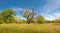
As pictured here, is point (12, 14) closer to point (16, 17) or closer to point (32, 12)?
point (16, 17)

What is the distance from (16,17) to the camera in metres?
63.2

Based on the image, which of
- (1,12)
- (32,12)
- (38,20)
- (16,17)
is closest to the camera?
(32,12)

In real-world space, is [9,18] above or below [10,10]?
below

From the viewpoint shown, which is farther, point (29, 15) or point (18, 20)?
point (18, 20)

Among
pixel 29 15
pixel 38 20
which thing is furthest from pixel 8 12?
pixel 38 20

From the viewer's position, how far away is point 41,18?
69.1 meters

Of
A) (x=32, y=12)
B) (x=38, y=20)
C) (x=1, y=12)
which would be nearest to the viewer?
(x=32, y=12)

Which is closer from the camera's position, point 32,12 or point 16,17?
point 32,12

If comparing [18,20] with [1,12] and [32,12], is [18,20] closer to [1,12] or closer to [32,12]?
[1,12]

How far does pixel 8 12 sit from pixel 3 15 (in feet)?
10.1

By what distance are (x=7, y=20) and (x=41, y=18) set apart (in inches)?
822

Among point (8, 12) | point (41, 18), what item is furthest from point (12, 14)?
point (41, 18)

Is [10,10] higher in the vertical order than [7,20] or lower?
higher

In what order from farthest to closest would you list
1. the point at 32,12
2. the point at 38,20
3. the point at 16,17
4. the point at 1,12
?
the point at 38,20, the point at 16,17, the point at 1,12, the point at 32,12
